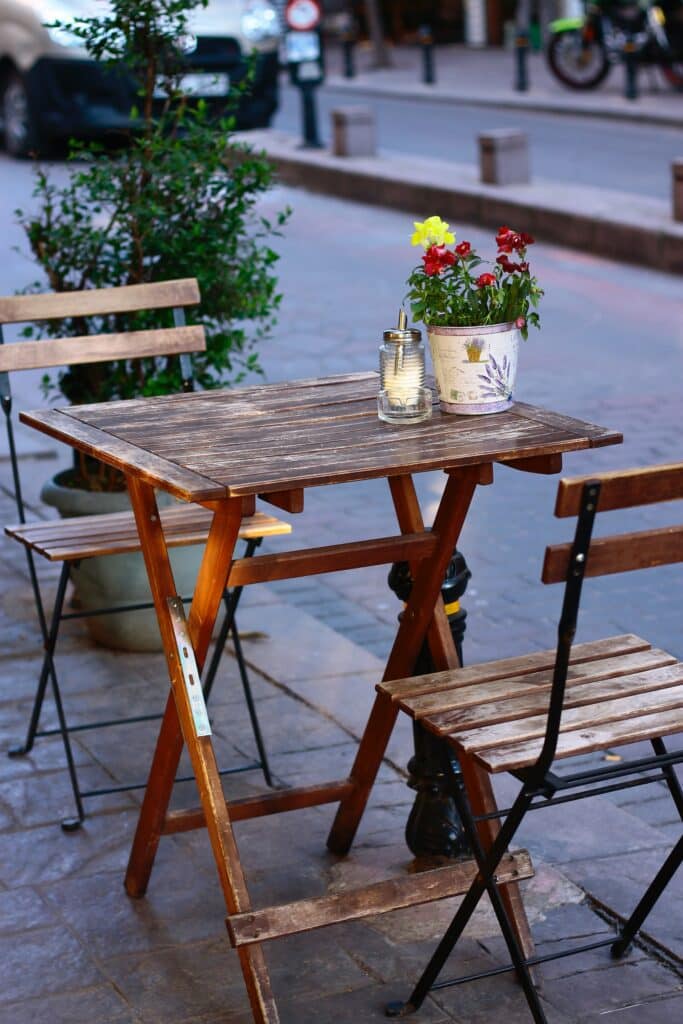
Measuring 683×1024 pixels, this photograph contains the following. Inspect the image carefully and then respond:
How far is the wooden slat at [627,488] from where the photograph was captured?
8.30ft

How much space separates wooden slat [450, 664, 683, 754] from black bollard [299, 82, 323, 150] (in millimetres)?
13449

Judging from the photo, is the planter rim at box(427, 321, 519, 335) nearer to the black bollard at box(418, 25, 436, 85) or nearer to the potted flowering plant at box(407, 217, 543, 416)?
the potted flowering plant at box(407, 217, 543, 416)

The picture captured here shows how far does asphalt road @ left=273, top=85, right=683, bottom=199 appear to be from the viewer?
14312 mm

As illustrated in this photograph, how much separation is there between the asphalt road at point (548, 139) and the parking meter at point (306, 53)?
1.06m

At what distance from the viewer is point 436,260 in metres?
3.29

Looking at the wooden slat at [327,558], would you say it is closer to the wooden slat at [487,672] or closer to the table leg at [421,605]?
the table leg at [421,605]

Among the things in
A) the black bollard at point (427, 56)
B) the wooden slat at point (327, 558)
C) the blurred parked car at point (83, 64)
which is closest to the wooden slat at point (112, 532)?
the wooden slat at point (327, 558)

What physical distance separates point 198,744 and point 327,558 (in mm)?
Result: 438

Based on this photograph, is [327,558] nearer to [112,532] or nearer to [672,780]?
[672,780]

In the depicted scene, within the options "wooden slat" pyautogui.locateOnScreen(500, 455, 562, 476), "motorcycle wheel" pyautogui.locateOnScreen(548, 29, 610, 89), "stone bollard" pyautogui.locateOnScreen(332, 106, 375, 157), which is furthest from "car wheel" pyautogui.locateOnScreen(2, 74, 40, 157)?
"wooden slat" pyautogui.locateOnScreen(500, 455, 562, 476)

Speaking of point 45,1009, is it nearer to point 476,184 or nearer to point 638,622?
point 638,622

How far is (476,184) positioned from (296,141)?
411cm

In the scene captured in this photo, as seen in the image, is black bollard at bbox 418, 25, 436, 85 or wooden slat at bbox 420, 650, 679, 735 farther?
black bollard at bbox 418, 25, 436, 85

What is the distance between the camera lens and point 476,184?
1311 centimetres
